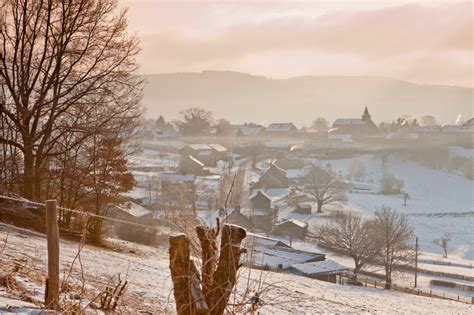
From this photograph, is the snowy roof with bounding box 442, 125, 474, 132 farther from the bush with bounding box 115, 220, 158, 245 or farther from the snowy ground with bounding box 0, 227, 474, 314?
the snowy ground with bounding box 0, 227, 474, 314

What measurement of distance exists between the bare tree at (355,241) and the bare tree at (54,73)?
21997mm

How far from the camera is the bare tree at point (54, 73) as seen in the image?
1382 centimetres

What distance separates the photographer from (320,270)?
24.8 meters

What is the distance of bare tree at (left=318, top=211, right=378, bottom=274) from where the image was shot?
A: 33812mm

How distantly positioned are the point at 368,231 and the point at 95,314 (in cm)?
3274

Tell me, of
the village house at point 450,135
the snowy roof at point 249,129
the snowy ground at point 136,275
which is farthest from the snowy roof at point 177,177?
the village house at point 450,135

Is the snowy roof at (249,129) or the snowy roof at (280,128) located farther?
the snowy roof at (249,129)

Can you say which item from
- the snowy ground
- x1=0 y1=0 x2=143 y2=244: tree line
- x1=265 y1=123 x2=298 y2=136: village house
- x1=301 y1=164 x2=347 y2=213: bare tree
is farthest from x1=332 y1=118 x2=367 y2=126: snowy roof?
the snowy ground

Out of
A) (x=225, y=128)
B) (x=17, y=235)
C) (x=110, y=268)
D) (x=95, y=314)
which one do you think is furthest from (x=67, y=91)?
(x=225, y=128)

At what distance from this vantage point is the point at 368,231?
3556 cm

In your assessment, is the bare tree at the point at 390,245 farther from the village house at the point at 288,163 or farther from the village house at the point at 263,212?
the village house at the point at 288,163

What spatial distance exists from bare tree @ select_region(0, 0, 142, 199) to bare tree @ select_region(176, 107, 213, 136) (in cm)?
8613

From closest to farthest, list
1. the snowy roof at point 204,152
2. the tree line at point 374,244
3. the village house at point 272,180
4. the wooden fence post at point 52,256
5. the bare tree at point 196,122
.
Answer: the wooden fence post at point 52,256 < the tree line at point 374,244 < the village house at point 272,180 < the snowy roof at point 204,152 < the bare tree at point 196,122

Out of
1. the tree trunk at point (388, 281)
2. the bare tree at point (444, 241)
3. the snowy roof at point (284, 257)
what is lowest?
the tree trunk at point (388, 281)
